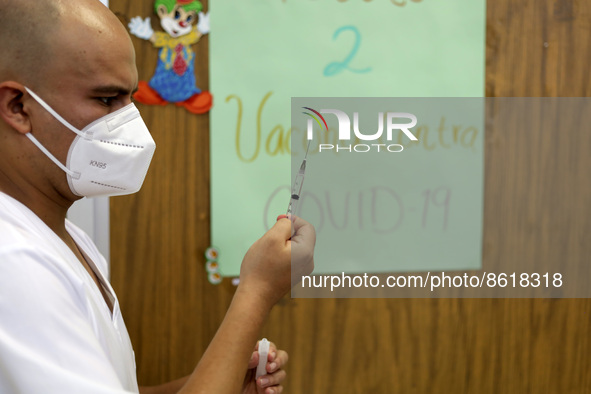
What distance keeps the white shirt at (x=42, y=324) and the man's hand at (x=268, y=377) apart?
0.24 meters

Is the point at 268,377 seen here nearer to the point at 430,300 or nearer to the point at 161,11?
the point at 430,300

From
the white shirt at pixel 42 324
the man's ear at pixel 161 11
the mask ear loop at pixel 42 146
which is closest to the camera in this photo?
the white shirt at pixel 42 324

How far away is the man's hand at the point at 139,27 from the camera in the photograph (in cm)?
83

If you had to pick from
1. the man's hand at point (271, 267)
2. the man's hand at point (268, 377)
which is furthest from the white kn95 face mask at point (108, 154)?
the man's hand at point (268, 377)

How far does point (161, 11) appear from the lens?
2.70ft

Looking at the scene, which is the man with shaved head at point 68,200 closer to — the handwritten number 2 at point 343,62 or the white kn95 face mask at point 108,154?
the white kn95 face mask at point 108,154

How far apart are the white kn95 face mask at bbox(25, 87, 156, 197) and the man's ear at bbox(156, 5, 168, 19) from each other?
0.84ft

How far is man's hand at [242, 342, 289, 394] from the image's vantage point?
2.32 ft

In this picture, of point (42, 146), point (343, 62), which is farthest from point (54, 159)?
point (343, 62)

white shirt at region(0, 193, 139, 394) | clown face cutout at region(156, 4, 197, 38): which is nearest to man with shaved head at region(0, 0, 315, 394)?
white shirt at region(0, 193, 139, 394)

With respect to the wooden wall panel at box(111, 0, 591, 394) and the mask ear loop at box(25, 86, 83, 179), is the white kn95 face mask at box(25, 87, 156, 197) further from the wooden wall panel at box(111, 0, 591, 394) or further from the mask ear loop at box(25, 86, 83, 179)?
the wooden wall panel at box(111, 0, 591, 394)

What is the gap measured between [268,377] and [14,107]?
17.5 inches

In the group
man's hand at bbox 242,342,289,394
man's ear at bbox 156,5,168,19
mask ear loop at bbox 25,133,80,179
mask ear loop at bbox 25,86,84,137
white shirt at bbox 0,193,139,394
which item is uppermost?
man's ear at bbox 156,5,168,19

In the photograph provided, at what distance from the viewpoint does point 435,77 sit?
887 mm
